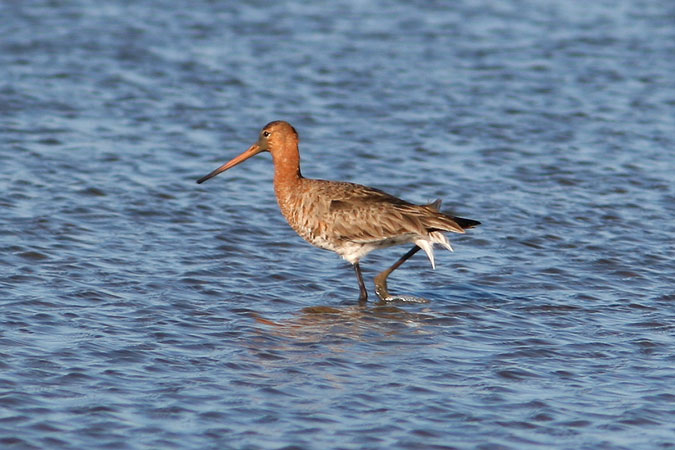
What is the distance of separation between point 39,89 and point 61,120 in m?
1.54

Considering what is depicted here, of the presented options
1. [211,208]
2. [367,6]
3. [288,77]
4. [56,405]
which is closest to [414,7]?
[367,6]

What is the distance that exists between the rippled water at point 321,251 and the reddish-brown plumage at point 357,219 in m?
0.52

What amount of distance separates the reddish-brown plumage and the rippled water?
1.70 feet

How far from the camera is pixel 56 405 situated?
706 centimetres

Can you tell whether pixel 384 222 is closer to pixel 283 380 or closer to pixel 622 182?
pixel 283 380

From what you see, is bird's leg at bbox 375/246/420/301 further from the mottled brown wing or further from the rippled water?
the mottled brown wing

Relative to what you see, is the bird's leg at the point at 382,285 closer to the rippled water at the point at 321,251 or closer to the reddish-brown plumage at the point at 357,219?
the reddish-brown plumage at the point at 357,219

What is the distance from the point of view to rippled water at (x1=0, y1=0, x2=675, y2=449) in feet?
24.0

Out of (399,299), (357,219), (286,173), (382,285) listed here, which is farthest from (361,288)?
(286,173)

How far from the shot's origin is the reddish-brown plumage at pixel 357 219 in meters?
9.84

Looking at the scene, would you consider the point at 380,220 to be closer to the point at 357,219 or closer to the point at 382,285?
the point at 357,219

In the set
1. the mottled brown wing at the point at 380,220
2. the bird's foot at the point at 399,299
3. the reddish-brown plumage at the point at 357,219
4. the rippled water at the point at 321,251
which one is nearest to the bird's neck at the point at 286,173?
the reddish-brown plumage at the point at 357,219

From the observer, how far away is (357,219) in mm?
9891

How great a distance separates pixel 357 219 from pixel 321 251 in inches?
→ 70.4
